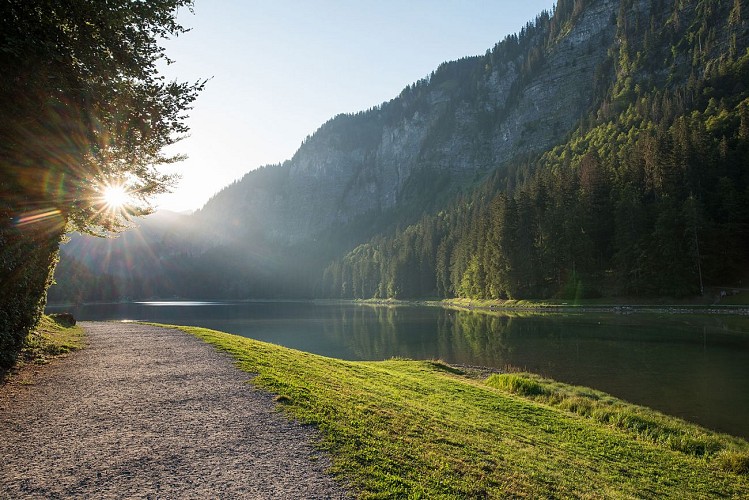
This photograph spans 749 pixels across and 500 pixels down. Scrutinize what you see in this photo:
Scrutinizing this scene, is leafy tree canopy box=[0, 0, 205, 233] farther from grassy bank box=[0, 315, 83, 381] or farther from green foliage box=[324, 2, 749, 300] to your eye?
green foliage box=[324, 2, 749, 300]

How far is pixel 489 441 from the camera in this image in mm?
12375

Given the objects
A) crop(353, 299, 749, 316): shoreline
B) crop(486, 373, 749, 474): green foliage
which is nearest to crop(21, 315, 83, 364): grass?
crop(486, 373, 749, 474): green foliage

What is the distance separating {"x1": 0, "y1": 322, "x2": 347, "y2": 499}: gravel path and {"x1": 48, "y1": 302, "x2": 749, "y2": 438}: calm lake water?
20.0 m

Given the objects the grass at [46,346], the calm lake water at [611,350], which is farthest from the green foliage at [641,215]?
the grass at [46,346]

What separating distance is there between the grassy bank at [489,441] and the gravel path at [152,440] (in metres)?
0.99

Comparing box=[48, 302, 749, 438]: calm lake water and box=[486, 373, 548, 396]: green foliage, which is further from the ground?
box=[486, 373, 548, 396]: green foliage

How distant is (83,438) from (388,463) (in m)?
7.43

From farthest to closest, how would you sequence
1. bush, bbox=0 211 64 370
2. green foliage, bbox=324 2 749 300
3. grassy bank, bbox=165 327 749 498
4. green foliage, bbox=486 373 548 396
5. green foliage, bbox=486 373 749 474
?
green foliage, bbox=324 2 749 300, green foliage, bbox=486 373 548 396, bush, bbox=0 211 64 370, green foliage, bbox=486 373 749 474, grassy bank, bbox=165 327 749 498

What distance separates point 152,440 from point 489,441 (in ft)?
30.8

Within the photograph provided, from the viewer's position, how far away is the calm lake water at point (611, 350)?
22864 mm

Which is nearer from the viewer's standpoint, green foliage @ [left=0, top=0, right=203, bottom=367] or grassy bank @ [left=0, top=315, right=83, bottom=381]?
green foliage @ [left=0, top=0, right=203, bottom=367]

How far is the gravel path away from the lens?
7500 millimetres

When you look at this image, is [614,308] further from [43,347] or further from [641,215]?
[43,347]

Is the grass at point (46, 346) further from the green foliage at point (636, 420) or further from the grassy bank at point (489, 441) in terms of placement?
the green foliage at point (636, 420)
